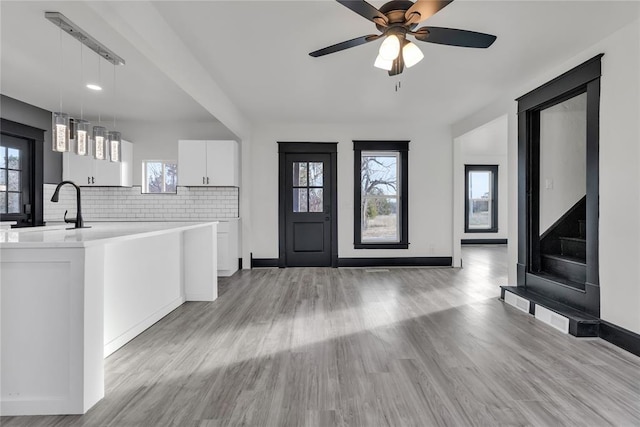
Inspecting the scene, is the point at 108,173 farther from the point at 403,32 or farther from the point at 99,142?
the point at 403,32

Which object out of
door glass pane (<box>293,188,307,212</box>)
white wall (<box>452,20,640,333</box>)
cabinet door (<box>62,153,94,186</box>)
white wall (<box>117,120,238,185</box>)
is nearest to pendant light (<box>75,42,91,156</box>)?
white wall (<box>117,120,238,185</box>)

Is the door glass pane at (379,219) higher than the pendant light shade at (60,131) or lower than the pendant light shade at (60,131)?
lower

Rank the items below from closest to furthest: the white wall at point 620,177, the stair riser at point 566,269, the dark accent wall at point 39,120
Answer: the white wall at point 620,177 < the stair riser at point 566,269 < the dark accent wall at point 39,120

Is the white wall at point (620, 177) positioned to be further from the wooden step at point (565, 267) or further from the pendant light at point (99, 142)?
the pendant light at point (99, 142)

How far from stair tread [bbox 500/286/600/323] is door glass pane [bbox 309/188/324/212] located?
3.19 metres

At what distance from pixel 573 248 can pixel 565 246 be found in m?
0.11

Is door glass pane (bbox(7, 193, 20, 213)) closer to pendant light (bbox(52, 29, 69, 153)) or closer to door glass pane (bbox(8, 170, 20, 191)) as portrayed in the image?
door glass pane (bbox(8, 170, 20, 191))

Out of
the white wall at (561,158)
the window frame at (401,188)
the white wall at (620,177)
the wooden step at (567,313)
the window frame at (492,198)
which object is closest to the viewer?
the white wall at (620,177)

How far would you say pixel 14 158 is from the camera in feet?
16.5

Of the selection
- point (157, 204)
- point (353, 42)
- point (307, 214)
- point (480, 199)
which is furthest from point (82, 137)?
point (480, 199)

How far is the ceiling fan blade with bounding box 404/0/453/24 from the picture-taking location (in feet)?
6.37

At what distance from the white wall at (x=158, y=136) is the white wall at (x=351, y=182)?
3.15ft

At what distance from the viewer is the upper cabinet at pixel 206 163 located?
5.54 m

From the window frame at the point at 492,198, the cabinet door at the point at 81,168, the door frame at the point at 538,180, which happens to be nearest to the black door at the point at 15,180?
the cabinet door at the point at 81,168
